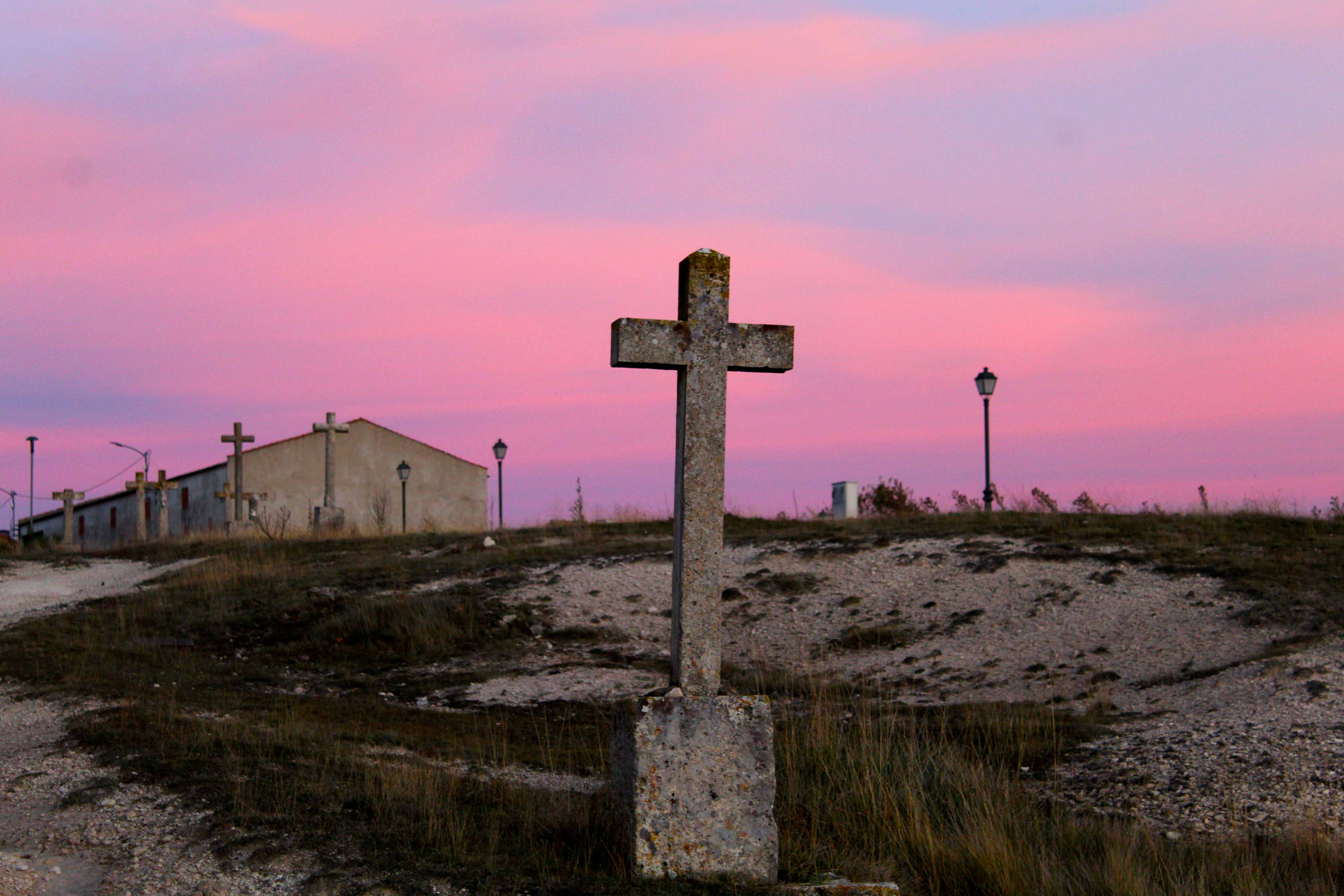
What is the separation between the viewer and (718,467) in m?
5.87

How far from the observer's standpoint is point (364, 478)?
147ft

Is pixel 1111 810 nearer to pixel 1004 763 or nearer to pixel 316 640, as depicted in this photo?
pixel 1004 763

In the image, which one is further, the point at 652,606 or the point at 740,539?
the point at 740,539

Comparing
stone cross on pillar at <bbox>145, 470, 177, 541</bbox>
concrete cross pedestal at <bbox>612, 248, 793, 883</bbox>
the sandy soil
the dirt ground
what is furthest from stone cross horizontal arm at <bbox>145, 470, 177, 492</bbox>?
concrete cross pedestal at <bbox>612, 248, 793, 883</bbox>

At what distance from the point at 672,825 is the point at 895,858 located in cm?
145

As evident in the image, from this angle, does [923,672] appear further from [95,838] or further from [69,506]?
[69,506]

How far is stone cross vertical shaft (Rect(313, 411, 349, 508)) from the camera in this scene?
3094 centimetres

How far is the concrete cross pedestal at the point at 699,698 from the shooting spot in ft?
17.7

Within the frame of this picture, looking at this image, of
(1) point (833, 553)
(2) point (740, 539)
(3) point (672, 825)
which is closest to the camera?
(3) point (672, 825)

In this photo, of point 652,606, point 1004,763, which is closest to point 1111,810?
point 1004,763

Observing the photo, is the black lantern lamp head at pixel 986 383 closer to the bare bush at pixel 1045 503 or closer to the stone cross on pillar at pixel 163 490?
the bare bush at pixel 1045 503

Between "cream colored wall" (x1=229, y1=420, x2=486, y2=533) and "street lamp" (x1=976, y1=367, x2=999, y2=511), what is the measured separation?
23398 millimetres

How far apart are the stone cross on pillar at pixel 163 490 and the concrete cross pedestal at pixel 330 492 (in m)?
6.93

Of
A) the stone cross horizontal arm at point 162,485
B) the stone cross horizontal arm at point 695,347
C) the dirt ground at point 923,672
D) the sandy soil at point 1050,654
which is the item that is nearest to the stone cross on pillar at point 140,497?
the stone cross horizontal arm at point 162,485
